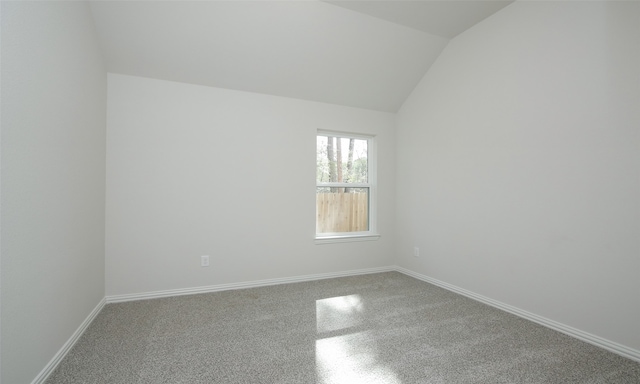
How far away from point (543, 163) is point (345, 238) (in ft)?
7.43

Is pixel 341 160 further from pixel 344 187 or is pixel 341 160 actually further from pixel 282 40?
pixel 282 40

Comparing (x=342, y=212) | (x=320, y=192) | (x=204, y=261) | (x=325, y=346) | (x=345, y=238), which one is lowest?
(x=325, y=346)

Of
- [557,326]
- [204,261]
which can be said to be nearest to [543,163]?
[557,326]

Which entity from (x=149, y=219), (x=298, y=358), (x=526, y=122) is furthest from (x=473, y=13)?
(x=149, y=219)

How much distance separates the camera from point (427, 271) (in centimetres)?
361

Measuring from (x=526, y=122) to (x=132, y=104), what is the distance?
3.75 meters

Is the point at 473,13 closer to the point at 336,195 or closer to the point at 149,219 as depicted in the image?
the point at 336,195

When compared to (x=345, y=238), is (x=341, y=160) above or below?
above

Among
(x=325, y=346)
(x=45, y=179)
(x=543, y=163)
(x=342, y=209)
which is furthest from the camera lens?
(x=342, y=209)

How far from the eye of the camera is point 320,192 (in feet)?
12.5

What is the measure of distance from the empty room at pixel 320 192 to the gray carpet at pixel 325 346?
20 mm

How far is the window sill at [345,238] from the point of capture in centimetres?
370

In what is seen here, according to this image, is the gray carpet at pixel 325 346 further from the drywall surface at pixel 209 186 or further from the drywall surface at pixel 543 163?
the drywall surface at pixel 209 186

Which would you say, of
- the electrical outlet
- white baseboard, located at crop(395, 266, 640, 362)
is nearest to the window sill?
white baseboard, located at crop(395, 266, 640, 362)
